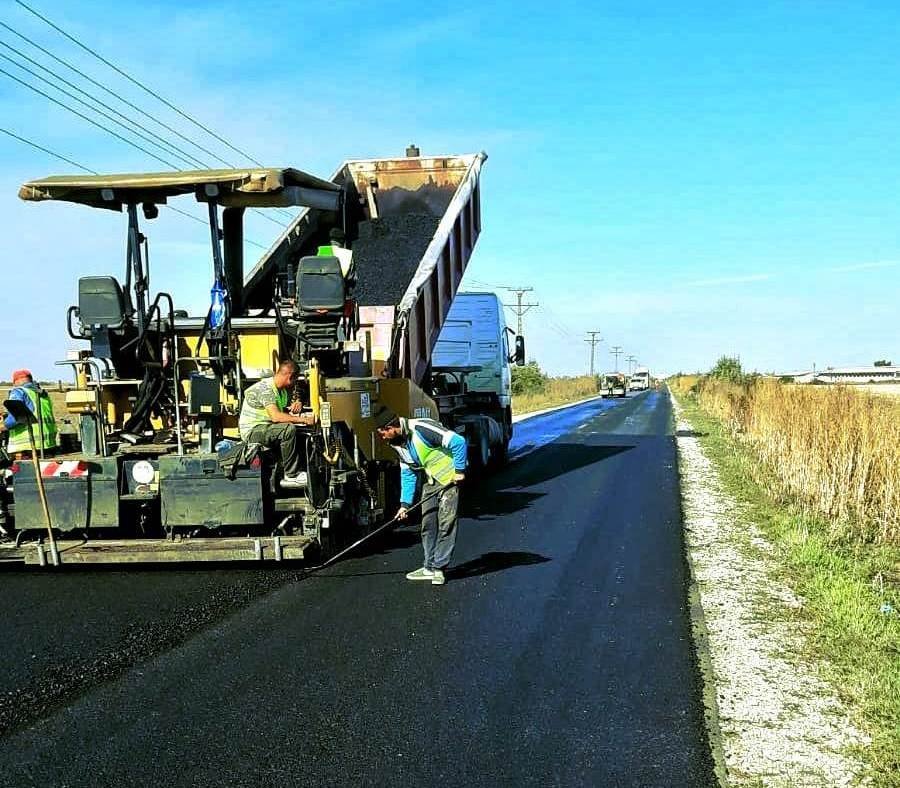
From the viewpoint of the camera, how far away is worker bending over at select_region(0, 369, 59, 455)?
816 centimetres

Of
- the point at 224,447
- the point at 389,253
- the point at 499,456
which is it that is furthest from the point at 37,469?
the point at 499,456

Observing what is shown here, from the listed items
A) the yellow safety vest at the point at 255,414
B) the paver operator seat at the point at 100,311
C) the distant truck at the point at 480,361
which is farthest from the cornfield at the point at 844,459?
the paver operator seat at the point at 100,311

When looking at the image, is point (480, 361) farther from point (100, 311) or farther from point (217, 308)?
point (100, 311)

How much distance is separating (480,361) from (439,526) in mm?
8779

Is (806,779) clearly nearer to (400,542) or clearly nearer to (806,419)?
(400,542)

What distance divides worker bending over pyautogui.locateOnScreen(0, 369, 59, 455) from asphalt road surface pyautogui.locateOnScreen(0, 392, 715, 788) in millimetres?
1304

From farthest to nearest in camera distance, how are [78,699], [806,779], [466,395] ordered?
[466,395] < [78,699] < [806,779]

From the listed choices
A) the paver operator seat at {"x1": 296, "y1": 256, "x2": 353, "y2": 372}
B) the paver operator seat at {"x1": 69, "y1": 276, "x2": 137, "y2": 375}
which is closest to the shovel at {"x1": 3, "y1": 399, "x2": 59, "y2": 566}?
the paver operator seat at {"x1": 69, "y1": 276, "x2": 137, "y2": 375}

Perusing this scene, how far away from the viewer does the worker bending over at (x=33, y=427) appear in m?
8.16

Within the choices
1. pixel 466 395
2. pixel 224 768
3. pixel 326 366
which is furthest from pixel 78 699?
pixel 466 395

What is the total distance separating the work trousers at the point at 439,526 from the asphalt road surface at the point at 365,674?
0.26 meters

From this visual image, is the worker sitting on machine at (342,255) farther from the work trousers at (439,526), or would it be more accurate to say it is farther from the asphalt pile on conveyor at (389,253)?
the work trousers at (439,526)

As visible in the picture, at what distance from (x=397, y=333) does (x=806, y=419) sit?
5208mm

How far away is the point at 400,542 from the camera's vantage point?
863 cm
